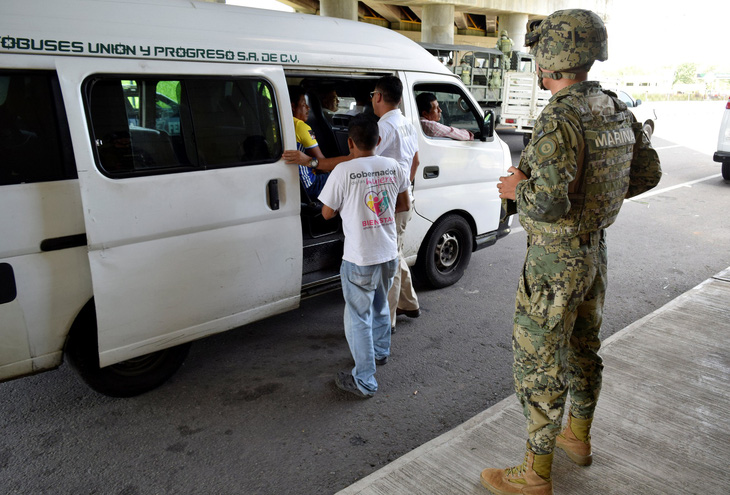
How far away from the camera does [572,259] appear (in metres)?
2.31

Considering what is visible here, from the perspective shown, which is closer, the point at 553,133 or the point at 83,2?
the point at 553,133

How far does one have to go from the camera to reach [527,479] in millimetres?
2438

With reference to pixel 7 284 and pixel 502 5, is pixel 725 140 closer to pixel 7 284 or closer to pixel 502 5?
pixel 7 284

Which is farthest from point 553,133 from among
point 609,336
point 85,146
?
point 609,336

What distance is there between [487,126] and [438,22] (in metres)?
20.8

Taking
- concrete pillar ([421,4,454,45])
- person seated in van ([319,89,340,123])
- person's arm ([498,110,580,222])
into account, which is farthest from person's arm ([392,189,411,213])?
concrete pillar ([421,4,454,45])

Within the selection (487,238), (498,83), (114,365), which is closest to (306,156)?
(114,365)

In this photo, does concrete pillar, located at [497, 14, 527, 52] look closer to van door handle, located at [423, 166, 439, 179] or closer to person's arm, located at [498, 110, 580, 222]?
van door handle, located at [423, 166, 439, 179]

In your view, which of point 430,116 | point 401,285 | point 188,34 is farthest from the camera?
point 430,116

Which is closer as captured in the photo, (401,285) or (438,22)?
(401,285)

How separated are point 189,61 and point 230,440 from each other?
2.15 m

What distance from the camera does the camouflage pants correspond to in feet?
7.58

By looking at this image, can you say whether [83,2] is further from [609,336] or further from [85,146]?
[609,336]

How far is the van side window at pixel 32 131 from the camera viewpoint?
2.65 meters
